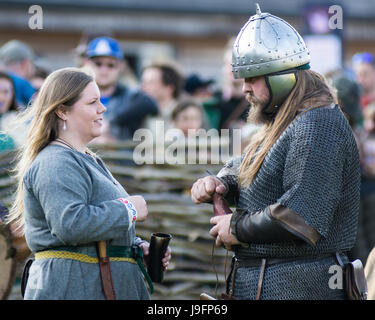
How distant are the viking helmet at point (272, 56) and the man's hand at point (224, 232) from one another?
62 cm

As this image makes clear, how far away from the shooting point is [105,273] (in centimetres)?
414

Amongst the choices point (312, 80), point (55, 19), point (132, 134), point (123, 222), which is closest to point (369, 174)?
point (132, 134)

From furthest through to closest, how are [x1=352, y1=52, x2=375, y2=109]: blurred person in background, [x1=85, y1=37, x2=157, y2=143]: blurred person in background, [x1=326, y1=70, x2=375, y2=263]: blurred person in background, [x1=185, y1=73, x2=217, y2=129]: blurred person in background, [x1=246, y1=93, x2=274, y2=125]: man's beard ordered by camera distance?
[x1=352, y1=52, x2=375, y2=109]: blurred person in background < [x1=185, y1=73, x2=217, y2=129]: blurred person in background < [x1=326, y1=70, x2=375, y2=263]: blurred person in background < [x1=85, y1=37, x2=157, y2=143]: blurred person in background < [x1=246, y1=93, x2=274, y2=125]: man's beard

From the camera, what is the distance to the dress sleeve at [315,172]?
396 centimetres

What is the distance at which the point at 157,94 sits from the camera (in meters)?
8.56

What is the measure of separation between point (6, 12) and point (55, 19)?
2.97 ft

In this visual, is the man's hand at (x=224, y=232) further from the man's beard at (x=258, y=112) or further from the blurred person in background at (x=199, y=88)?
the blurred person in background at (x=199, y=88)

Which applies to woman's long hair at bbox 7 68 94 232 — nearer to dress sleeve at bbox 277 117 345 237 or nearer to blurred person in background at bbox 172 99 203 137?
dress sleeve at bbox 277 117 345 237

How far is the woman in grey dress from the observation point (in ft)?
13.2

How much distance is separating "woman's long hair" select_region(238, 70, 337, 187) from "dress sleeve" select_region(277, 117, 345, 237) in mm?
163

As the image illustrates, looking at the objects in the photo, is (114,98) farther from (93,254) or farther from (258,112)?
(93,254)

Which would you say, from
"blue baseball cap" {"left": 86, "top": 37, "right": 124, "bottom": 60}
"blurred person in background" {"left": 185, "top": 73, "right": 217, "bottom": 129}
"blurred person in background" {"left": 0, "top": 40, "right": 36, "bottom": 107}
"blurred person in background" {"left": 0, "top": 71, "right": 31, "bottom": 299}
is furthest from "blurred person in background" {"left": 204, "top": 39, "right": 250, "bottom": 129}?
"blurred person in background" {"left": 0, "top": 71, "right": 31, "bottom": 299}

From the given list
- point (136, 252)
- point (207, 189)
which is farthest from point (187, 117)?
point (136, 252)

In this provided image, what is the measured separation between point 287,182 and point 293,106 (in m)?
0.43
